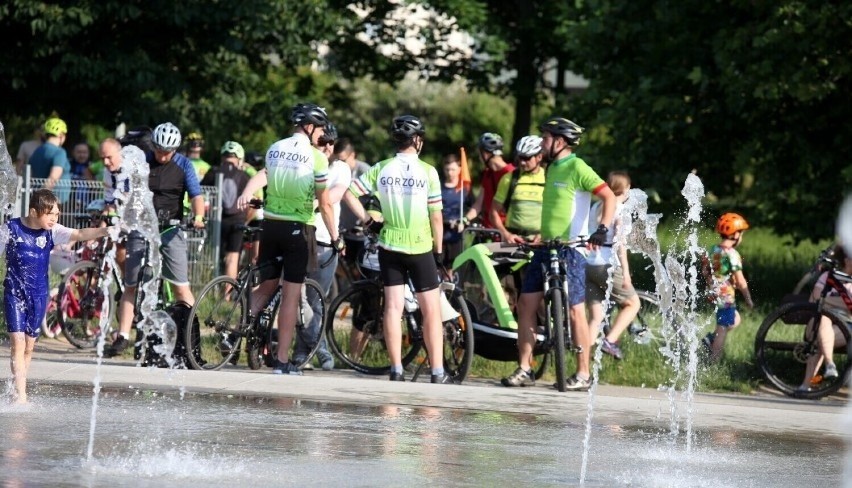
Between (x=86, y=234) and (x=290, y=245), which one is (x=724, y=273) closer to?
(x=290, y=245)

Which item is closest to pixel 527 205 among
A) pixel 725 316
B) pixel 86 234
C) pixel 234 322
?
pixel 725 316

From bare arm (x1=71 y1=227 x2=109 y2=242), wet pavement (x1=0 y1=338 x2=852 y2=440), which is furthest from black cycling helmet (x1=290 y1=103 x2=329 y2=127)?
bare arm (x1=71 y1=227 x2=109 y2=242)

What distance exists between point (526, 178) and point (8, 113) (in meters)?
13.6

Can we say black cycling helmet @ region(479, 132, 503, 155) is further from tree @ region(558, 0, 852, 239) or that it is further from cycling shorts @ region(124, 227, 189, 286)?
tree @ region(558, 0, 852, 239)

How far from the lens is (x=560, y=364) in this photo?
38.4 feet

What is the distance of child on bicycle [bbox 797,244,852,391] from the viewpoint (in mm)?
12555

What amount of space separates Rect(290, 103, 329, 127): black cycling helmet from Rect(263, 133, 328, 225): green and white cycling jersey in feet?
0.35

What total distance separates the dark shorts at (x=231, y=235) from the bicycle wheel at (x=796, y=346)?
6227 mm

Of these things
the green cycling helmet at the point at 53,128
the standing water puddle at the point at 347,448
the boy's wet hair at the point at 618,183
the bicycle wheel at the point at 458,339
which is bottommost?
the standing water puddle at the point at 347,448

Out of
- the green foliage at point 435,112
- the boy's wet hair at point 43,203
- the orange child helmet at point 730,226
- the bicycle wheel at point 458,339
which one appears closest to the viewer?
the boy's wet hair at point 43,203

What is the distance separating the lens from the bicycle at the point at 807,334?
12539mm

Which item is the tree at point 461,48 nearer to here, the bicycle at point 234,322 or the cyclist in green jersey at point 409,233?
the bicycle at point 234,322

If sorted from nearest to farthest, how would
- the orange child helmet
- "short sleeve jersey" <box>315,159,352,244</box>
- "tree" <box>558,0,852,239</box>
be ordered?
"short sleeve jersey" <box>315,159,352,244</box>, the orange child helmet, "tree" <box>558,0,852,239</box>

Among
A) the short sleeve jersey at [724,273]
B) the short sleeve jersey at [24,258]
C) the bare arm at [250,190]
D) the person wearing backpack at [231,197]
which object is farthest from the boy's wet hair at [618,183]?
the short sleeve jersey at [24,258]
